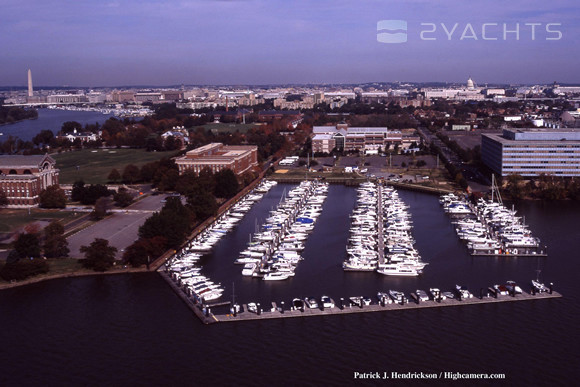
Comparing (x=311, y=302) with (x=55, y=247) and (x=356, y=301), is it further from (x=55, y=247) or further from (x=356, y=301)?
(x=55, y=247)

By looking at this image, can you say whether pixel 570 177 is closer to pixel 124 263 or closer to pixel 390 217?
pixel 390 217

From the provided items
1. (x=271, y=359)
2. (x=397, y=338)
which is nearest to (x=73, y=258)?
(x=271, y=359)

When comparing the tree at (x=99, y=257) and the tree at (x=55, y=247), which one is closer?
the tree at (x=99, y=257)

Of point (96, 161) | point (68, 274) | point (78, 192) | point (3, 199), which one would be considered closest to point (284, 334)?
point (68, 274)

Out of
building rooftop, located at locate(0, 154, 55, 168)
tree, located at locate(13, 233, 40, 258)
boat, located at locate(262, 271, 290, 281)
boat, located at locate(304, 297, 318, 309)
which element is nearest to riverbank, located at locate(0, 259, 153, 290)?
tree, located at locate(13, 233, 40, 258)

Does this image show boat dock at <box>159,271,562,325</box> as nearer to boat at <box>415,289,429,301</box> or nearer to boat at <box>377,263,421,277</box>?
boat at <box>415,289,429,301</box>

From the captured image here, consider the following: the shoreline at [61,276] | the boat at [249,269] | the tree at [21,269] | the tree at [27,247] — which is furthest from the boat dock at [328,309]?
the tree at [27,247]

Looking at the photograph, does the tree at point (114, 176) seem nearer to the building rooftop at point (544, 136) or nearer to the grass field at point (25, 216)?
the grass field at point (25, 216)
